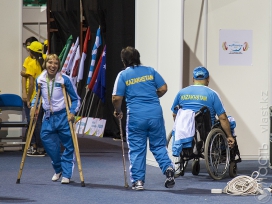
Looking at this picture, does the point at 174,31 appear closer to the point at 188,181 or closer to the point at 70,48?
the point at 188,181

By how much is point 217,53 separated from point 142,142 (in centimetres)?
308

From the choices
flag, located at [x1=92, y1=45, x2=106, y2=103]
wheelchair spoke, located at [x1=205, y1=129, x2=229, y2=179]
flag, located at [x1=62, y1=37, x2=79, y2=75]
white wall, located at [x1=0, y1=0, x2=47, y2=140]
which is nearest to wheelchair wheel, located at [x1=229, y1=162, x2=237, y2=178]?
wheelchair spoke, located at [x1=205, y1=129, x2=229, y2=179]

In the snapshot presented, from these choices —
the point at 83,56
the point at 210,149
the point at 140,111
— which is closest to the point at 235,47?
the point at 210,149

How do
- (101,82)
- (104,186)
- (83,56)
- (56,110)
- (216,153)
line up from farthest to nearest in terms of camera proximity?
(83,56) → (101,82) → (216,153) → (56,110) → (104,186)

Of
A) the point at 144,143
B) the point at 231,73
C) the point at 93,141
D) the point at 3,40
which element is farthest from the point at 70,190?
the point at 93,141

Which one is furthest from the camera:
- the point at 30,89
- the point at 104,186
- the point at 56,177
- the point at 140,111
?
the point at 30,89

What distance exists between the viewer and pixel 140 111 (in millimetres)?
6715

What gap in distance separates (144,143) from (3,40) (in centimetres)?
470

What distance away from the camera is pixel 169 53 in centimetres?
859

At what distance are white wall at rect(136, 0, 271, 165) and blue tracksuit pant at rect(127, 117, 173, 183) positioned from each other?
2073 mm

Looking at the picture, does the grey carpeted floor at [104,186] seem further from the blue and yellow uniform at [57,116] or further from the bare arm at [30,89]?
the bare arm at [30,89]

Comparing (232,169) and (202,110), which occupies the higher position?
(202,110)

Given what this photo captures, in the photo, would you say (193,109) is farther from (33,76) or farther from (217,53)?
(33,76)

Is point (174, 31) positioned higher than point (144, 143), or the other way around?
point (174, 31)
